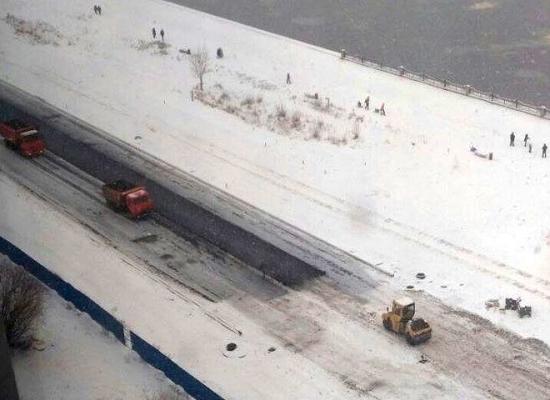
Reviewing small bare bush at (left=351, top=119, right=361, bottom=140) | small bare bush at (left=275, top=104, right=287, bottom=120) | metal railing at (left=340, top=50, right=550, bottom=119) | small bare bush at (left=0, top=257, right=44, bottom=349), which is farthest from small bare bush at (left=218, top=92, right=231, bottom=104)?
small bare bush at (left=0, top=257, right=44, bottom=349)

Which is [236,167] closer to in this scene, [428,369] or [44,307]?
[44,307]

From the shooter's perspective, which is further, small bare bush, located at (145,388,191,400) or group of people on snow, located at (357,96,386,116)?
group of people on snow, located at (357,96,386,116)

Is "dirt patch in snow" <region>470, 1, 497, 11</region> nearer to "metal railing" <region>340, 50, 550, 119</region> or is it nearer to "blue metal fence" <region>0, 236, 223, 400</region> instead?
"metal railing" <region>340, 50, 550, 119</region>

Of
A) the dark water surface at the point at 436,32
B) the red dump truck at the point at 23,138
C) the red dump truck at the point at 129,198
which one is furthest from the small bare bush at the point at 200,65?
the red dump truck at the point at 129,198

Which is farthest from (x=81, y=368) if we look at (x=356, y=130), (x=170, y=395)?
(x=356, y=130)

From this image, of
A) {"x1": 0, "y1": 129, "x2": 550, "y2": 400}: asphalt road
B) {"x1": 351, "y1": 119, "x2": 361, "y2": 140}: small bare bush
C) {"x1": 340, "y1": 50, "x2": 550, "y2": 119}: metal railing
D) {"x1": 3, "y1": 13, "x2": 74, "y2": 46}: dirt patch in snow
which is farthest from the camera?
{"x1": 3, "y1": 13, "x2": 74, "y2": 46}: dirt patch in snow

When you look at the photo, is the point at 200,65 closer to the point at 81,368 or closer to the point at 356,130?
the point at 356,130

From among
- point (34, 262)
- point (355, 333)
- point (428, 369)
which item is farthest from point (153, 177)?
point (428, 369)
